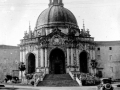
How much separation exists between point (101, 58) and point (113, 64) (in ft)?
11.2

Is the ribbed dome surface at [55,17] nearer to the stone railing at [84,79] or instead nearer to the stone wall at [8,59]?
the stone wall at [8,59]

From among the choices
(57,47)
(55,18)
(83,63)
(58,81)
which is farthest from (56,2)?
(58,81)

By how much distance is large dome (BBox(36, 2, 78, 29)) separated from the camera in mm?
62344

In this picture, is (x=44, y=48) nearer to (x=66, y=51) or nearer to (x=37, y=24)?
(x=66, y=51)

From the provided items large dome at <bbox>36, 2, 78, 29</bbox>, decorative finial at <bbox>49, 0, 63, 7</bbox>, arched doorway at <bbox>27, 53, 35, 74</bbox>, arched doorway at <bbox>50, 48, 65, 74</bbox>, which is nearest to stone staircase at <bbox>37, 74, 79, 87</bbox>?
arched doorway at <bbox>50, 48, 65, 74</bbox>

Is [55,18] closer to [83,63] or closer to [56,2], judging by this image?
[56,2]

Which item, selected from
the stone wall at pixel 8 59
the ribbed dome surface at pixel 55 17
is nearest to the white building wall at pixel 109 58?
the ribbed dome surface at pixel 55 17

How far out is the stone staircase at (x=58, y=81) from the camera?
44.4m

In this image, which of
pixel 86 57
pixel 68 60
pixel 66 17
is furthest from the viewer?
pixel 66 17

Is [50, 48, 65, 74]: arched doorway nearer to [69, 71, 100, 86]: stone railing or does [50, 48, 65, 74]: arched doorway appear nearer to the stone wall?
[69, 71, 100, 86]: stone railing

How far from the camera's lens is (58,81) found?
150ft

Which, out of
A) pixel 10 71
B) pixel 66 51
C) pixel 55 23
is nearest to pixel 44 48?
pixel 66 51

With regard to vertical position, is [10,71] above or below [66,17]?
below

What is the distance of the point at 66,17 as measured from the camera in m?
63.1
